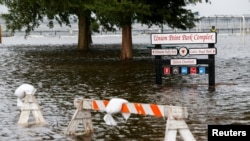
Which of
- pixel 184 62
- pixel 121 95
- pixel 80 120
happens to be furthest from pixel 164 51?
pixel 80 120

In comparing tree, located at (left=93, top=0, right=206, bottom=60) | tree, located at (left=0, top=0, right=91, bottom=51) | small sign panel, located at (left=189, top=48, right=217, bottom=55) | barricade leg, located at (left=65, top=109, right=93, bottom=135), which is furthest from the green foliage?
barricade leg, located at (left=65, top=109, right=93, bottom=135)

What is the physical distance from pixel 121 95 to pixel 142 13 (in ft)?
42.2

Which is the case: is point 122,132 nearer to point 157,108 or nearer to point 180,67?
point 157,108

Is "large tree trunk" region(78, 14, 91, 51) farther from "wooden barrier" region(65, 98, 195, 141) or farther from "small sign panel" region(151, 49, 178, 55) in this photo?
"wooden barrier" region(65, 98, 195, 141)

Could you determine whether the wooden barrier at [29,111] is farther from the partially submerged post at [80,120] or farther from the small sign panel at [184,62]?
the small sign panel at [184,62]

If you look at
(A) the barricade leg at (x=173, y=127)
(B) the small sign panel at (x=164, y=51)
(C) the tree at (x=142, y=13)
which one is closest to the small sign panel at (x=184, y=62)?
(B) the small sign panel at (x=164, y=51)

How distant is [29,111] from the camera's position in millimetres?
14961

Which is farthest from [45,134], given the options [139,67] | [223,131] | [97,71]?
[139,67]

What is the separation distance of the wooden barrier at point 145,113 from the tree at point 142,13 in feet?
58.7

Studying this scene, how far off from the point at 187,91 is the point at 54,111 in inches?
226

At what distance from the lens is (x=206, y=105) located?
56.4ft

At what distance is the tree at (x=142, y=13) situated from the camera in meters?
31.8

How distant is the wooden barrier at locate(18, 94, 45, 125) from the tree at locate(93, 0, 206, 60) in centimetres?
1696

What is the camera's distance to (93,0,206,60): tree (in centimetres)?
3180
